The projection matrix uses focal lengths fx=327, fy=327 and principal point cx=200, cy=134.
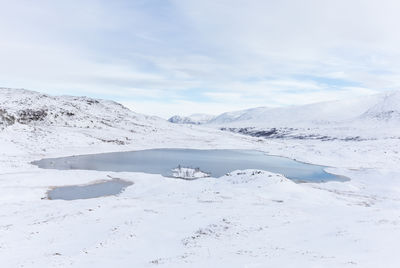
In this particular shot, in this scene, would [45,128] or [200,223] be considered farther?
[45,128]

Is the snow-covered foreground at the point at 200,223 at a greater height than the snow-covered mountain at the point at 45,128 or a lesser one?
lesser

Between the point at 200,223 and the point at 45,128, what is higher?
the point at 45,128

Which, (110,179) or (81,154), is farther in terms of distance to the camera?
(81,154)

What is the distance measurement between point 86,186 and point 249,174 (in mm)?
22220

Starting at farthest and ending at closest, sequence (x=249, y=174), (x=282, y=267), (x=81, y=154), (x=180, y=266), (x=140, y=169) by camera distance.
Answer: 1. (x=81, y=154)
2. (x=140, y=169)
3. (x=249, y=174)
4. (x=180, y=266)
5. (x=282, y=267)

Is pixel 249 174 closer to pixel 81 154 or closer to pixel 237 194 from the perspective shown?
pixel 237 194

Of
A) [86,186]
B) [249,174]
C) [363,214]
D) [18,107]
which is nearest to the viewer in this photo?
[363,214]

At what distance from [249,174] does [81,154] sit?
47.1m

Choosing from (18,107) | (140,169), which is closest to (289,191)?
(140,169)

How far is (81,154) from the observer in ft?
255

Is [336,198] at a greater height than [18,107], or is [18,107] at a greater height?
[18,107]

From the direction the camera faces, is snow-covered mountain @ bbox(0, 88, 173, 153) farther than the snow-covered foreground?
Yes

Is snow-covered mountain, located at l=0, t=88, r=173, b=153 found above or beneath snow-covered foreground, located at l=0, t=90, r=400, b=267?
above

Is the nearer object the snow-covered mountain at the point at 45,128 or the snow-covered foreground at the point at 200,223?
the snow-covered foreground at the point at 200,223
